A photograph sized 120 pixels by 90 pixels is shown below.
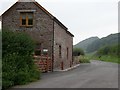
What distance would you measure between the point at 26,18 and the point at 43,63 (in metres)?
6.05

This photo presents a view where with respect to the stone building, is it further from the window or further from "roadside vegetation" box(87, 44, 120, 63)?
"roadside vegetation" box(87, 44, 120, 63)

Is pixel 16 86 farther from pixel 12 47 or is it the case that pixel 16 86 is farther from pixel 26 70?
pixel 12 47

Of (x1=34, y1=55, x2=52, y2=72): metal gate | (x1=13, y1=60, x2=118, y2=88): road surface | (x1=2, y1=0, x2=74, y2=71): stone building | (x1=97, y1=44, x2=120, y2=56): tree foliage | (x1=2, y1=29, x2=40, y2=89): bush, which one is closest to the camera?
(x1=13, y1=60, x2=118, y2=88): road surface

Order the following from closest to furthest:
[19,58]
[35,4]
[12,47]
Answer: [19,58], [12,47], [35,4]

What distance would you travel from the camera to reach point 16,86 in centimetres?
1691

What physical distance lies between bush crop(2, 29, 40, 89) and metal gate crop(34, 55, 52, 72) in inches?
95.8

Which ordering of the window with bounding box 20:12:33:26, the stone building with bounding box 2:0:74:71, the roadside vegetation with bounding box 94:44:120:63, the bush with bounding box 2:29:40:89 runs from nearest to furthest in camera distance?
the bush with bounding box 2:29:40:89 → the stone building with bounding box 2:0:74:71 → the window with bounding box 20:12:33:26 → the roadside vegetation with bounding box 94:44:120:63

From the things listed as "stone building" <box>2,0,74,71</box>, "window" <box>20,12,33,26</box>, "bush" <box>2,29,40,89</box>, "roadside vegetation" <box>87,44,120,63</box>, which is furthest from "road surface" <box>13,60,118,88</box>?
"roadside vegetation" <box>87,44,120,63</box>

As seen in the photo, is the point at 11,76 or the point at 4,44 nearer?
the point at 11,76

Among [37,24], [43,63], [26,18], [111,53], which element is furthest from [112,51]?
[43,63]

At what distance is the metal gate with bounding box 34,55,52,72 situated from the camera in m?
26.2

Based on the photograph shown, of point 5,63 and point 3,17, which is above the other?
point 3,17

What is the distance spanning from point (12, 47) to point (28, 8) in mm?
8347

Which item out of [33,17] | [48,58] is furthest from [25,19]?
[48,58]
